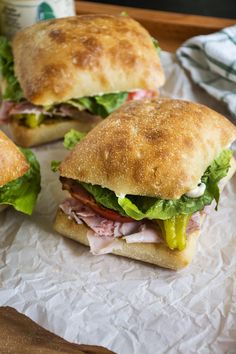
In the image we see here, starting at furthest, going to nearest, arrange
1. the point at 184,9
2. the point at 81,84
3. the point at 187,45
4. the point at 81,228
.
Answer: the point at 184,9
the point at 187,45
the point at 81,84
the point at 81,228

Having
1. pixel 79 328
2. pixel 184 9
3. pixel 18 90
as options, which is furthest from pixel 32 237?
pixel 184 9

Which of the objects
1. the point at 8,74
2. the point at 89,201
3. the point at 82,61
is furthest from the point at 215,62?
the point at 89,201

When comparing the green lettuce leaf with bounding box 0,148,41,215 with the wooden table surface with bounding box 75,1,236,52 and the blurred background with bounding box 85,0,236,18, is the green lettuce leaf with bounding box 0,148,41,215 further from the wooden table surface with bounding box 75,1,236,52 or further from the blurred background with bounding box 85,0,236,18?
the blurred background with bounding box 85,0,236,18

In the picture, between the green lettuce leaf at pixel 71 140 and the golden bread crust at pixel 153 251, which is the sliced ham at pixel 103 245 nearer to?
the golden bread crust at pixel 153 251

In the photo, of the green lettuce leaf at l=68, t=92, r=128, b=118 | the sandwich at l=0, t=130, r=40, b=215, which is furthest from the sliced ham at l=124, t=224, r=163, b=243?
the green lettuce leaf at l=68, t=92, r=128, b=118

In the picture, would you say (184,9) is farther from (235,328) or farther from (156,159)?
(235,328)

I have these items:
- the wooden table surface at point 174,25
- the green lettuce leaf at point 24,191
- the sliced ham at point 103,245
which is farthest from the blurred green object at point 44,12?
the sliced ham at point 103,245
